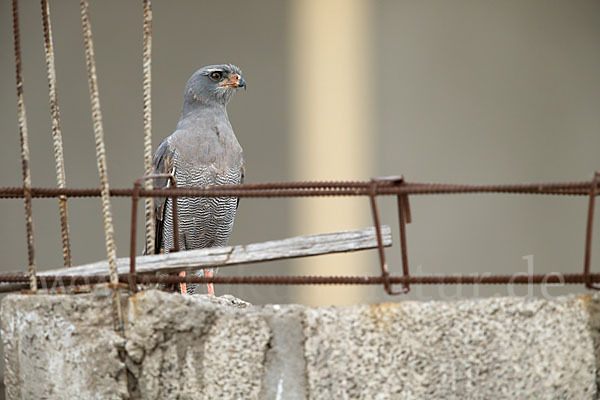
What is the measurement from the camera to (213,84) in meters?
4.61

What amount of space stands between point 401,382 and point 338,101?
398cm

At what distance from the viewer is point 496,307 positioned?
6.31 feet

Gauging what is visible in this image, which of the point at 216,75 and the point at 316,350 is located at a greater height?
the point at 216,75

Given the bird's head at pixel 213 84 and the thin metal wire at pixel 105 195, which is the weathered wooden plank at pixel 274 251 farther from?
the bird's head at pixel 213 84

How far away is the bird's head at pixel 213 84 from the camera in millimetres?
4582

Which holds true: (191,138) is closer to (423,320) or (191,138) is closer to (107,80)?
(107,80)

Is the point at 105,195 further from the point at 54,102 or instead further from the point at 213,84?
the point at 213,84

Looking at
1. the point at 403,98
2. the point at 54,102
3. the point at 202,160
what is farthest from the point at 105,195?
the point at 403,98

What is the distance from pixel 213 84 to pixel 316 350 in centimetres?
290

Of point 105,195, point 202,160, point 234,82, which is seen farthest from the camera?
point 234,82

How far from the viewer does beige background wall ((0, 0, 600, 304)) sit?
5.76 metres

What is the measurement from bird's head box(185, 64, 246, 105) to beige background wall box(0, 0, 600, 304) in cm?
117

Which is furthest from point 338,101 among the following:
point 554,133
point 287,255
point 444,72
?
point 287,255

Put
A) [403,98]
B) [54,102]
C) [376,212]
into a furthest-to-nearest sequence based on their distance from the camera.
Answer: [403,98] → [54,102] → [376,212]
